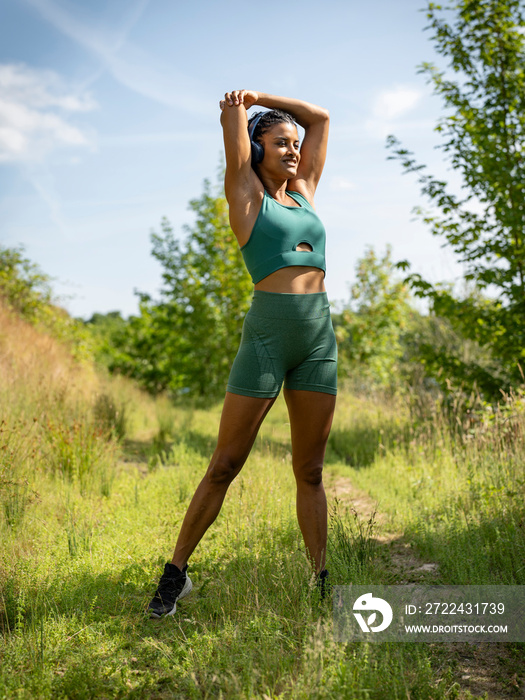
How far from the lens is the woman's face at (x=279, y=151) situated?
8.46 feet

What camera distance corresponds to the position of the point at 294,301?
95.3 inches

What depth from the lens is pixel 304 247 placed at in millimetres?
2516

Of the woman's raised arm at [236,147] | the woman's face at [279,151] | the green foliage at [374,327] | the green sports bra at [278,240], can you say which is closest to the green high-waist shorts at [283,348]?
the green sports bra at [278,240]

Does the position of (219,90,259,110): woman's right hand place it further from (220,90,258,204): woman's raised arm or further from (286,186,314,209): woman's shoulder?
(286,186,314,209): woman's shoulder

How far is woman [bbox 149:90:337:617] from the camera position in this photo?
2.41 meters

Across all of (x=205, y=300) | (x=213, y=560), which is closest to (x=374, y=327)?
(x=205, y=300)

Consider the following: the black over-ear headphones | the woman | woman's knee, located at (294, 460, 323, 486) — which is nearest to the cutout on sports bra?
the woman

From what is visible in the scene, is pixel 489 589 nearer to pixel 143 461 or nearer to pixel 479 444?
pixel 479 444

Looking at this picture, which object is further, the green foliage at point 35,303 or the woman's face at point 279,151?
the green foliage at point 35,303

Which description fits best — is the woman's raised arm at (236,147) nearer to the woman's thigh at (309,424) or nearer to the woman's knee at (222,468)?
the woman's thigh at (309,424)

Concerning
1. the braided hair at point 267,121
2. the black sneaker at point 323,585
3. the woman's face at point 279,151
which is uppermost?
the braided hair at point 267,121

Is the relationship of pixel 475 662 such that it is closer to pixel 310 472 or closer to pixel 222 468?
pixel 310 472

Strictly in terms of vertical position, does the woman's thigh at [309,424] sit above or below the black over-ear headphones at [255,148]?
below

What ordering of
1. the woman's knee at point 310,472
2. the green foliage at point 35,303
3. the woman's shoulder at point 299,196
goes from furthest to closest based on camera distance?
the green foliage at point 35,303
the woman's shoulder at point 299,196
the woman's knee at point 310,472
